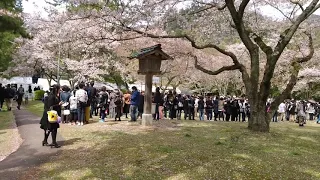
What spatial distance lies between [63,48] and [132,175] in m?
23.3

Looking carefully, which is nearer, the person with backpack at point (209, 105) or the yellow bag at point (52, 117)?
the yellow bag at point (52, 117)

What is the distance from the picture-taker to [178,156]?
7559 mm

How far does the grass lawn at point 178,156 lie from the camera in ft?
21.0

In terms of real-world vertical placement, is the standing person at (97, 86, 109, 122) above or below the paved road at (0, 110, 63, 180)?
above

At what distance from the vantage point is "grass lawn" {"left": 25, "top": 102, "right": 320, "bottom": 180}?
21.0 ft

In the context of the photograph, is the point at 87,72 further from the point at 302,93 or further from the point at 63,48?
the point at 302,93

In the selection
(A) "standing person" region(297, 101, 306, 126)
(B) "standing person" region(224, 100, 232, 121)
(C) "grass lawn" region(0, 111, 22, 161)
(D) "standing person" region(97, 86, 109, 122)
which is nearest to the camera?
(C) "grass lawn" region(0, 111, 22, 161)

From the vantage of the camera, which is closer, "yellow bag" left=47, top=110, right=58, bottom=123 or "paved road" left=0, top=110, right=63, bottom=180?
"paved road" left=0, top=110, right=63, bottom=180

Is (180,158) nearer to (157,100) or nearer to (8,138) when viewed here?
(8,138)

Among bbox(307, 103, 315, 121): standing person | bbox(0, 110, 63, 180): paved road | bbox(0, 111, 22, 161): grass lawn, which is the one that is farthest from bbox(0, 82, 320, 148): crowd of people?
bbox(307, 103, 315, 121): standing person

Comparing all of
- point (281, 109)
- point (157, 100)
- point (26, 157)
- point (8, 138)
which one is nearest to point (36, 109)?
point (157, 100)

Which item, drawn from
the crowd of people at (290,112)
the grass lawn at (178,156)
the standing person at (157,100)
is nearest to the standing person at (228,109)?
the crowd of people at (290,112)

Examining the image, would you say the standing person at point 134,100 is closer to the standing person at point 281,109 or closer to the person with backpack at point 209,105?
the person with backpack at point 209,105

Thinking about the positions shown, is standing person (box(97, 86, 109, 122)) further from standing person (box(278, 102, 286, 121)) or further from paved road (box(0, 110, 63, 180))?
standing person (box(278, 102, 286, 121))
